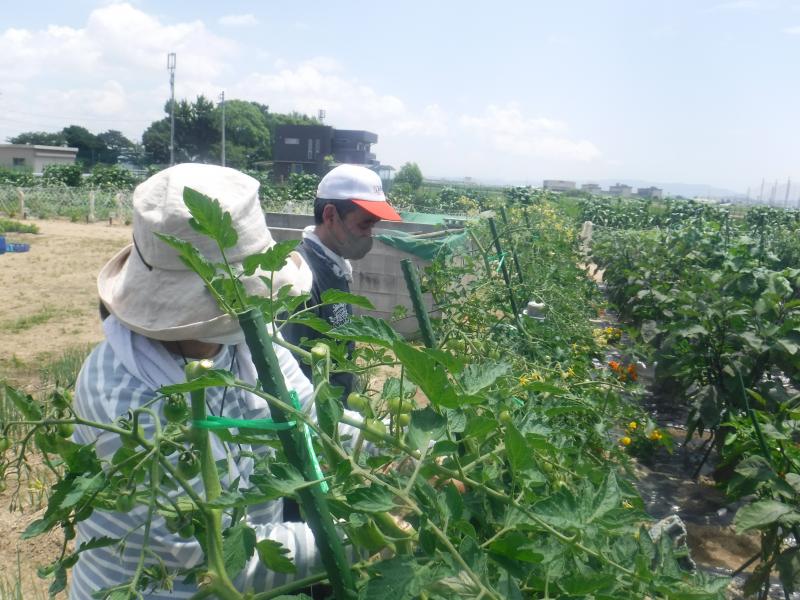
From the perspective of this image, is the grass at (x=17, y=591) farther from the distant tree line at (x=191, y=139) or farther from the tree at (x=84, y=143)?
the tree at (x=84, y=143)

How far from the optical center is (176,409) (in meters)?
0.75

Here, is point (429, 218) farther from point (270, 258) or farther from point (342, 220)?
point (270, 258)

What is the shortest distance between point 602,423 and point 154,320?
1324 mm

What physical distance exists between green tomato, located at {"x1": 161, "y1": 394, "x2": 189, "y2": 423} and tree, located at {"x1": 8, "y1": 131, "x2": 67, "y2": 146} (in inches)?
2894

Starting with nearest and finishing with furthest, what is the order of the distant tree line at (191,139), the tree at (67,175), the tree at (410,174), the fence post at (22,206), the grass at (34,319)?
the grass at (34,319)
the fence post at (22,206)
the tree at (67,175)
the tree at (410,174)
the distant tree line at (191,139)

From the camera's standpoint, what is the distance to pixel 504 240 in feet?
15.6

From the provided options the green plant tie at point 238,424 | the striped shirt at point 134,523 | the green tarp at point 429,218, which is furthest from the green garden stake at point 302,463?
the green tarp at point 429,218

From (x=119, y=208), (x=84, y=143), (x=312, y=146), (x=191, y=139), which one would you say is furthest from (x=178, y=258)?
(x=84, y=143)

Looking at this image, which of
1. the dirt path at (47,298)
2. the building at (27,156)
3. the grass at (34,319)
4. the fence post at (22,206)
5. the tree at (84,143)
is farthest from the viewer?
the tree at (84,143)

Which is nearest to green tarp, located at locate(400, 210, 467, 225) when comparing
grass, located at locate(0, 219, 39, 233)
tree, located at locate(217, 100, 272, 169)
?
grass, located at locate(0, 219, 39, 233)

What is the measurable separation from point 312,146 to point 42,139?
1345 inches

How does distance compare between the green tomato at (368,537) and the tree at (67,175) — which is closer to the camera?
the green tomato at (368,537)

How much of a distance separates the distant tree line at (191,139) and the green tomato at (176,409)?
55.5 meters

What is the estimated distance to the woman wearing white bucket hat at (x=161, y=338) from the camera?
3.43 ft
